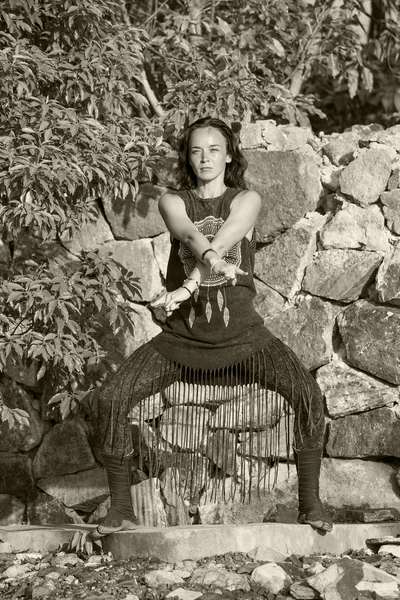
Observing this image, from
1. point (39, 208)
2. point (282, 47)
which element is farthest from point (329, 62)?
point (39, 208)

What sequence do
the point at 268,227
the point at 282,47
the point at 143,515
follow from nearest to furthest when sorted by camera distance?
the point at 143,515 → the point at 268,227 → the point at 282,47

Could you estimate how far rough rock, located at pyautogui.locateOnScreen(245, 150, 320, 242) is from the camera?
5.07 m

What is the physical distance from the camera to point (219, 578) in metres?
3.45

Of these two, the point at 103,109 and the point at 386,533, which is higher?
the point at 103,109

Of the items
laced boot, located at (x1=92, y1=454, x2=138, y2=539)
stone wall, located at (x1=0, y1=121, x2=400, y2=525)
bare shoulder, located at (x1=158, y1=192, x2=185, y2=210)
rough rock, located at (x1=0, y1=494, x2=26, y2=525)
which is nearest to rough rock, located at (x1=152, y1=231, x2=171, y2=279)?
stone wall, located at (x1=0, y1=121, x2=400, y2=525)

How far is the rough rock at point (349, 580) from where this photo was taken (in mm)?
3166

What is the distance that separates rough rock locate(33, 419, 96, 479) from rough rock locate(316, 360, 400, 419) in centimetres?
124

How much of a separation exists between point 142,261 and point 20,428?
105cm

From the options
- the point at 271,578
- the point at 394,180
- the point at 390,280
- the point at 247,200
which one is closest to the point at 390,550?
the point at 271,578

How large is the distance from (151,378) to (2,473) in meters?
1.61

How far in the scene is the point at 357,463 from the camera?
4742 millimetres

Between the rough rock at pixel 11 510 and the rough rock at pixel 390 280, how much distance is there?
211 cm

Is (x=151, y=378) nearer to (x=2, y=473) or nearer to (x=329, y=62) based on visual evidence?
(x=2, y=473)

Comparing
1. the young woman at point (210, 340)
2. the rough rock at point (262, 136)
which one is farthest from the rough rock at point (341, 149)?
the young woman at point (210, 340)
